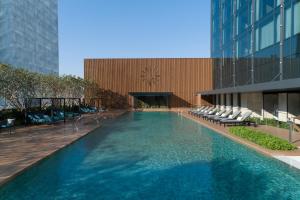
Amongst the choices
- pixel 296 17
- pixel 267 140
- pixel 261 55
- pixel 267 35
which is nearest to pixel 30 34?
pixel 261 55

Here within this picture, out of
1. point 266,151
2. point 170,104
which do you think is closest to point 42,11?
point 170,104

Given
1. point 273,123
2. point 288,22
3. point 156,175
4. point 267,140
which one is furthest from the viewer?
point 273,123

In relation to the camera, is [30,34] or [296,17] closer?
[296,17]

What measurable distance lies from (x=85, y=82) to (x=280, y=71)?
27.1 m

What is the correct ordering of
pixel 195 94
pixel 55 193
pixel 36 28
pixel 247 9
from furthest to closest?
pixel 36 28, pixel 195 94, pixel 247 9, pixel 55 193

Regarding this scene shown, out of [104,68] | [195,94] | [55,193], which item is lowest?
[55,193]

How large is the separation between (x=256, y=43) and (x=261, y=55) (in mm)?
1353

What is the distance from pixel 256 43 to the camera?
72.6 feet

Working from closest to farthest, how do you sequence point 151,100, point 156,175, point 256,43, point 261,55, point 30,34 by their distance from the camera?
1. point 156,175
2. point 261,55
3. point 256,43
4. point 151,100
5. point 30,34

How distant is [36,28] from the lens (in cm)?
9450

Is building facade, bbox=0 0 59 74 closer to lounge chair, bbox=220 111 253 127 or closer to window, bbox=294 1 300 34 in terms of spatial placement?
lounge chair, bbox=220 111 253 127

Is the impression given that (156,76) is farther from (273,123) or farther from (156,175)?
(156,175)

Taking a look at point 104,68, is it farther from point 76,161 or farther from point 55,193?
point 55,193

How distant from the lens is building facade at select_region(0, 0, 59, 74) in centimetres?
7925
